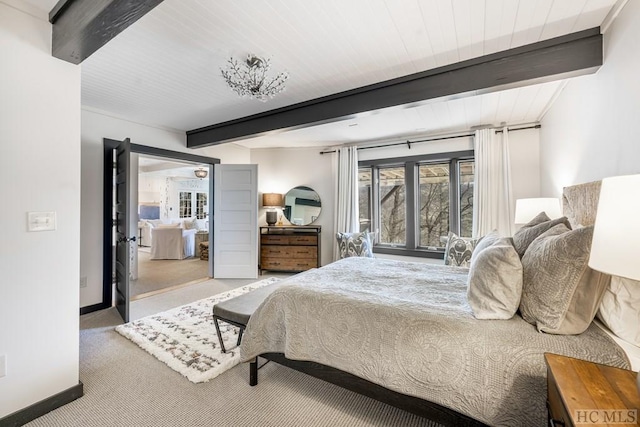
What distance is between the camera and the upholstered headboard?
181 centimetres

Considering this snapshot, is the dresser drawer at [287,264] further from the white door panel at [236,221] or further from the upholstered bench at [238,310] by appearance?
the upholstered bench at [238,310]

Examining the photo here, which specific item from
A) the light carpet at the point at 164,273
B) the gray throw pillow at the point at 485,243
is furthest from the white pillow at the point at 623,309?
the light carpet at the point at 164,273

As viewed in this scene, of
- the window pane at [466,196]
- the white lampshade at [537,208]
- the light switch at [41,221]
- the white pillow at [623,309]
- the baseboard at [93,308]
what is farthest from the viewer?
the window pane at [466,196]

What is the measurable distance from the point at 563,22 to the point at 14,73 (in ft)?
11.0

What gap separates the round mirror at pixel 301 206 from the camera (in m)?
5.44

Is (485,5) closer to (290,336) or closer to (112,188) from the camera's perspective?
(290,336)

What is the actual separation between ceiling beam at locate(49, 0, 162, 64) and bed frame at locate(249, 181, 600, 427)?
2.11m

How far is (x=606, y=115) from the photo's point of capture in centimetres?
188

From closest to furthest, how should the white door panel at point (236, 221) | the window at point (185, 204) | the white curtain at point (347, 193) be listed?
the white door panel at point (236, 221)
the white curtain at point (347, 193)
the window at point (185, 204)

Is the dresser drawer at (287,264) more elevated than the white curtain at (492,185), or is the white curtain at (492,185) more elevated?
the white curtain at (492,185)

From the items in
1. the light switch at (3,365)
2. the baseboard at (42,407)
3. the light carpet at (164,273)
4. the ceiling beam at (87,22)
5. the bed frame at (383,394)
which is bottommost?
the baseboard at (42,407)

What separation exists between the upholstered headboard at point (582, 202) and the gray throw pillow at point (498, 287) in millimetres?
945

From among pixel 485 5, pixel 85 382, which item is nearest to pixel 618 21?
pixel 485 5

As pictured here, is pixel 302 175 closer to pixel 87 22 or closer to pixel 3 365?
pixel 87 22
